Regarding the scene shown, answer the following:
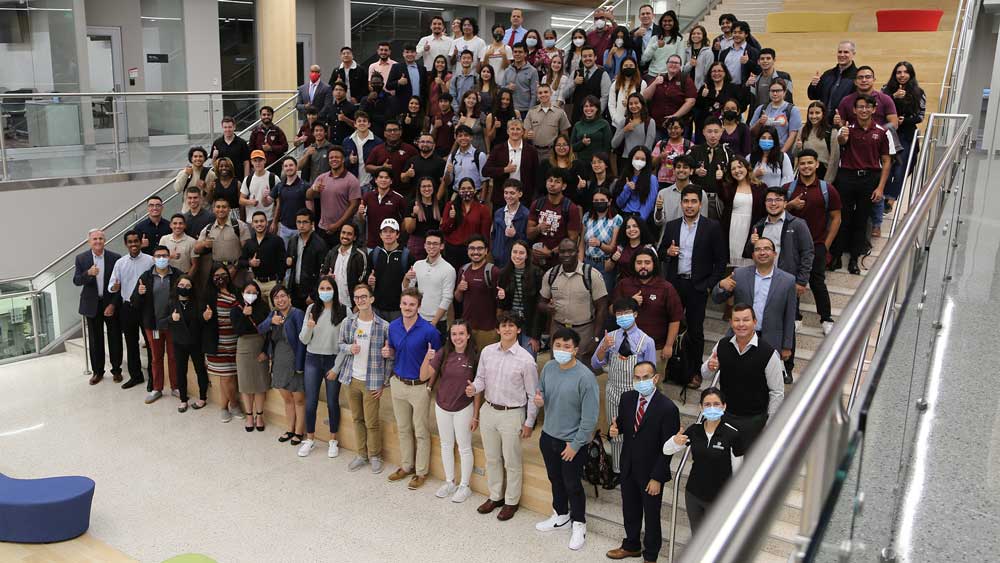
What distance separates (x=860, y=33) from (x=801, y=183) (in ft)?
23.7

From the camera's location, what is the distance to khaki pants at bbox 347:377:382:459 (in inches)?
359

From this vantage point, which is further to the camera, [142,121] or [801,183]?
[142,121]

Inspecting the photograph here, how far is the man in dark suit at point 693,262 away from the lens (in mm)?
8125

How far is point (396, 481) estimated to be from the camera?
8.98 metres

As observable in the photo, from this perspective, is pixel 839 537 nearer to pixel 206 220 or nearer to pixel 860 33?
pixel 206 220

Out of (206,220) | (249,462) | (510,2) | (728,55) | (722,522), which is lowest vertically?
(249,462)

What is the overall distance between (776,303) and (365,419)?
170 inches

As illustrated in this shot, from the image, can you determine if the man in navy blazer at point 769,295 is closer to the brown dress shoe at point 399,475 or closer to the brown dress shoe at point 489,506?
the brown dress shoe at point 489,506

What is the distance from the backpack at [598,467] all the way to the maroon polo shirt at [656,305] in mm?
1063

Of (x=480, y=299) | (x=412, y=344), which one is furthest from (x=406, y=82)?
(x=412, y=344)

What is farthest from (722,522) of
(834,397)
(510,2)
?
(510,2)

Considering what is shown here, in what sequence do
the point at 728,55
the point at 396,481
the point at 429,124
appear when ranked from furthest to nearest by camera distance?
the point at 429,124, the point at 728,55, the point at 396,481

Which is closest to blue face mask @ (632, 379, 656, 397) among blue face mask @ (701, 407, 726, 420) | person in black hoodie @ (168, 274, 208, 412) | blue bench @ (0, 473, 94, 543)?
blue face mask @ (701, 407, 726, 420)

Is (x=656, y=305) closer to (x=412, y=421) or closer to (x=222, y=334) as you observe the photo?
(x=412, y=421)
